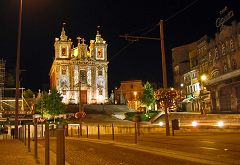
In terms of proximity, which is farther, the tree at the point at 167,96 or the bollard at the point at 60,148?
the tree at the point at 167,96

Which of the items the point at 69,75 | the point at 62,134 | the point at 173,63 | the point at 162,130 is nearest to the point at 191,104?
the point at 173,63

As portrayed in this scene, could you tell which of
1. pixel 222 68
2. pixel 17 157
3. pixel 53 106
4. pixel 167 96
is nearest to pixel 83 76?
pixel 53 106

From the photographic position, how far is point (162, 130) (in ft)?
89.8

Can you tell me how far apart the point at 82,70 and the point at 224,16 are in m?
44.0

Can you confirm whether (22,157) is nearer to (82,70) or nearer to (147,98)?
(147,98)

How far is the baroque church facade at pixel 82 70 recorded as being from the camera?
3248 inches

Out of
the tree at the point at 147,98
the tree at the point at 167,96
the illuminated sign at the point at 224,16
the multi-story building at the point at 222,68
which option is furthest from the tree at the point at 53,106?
the tree at the point at 167,96

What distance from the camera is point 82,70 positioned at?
85.6 metres

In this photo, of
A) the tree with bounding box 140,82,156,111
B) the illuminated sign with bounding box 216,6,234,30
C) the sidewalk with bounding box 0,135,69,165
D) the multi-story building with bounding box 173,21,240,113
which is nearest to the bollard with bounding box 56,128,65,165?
the sidewalk with bounding box 0,135,69,165

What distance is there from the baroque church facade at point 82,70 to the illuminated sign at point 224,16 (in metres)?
39.4

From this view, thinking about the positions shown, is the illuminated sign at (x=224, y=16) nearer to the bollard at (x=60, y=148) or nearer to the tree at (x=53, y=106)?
the tree at (x=53, y=106)

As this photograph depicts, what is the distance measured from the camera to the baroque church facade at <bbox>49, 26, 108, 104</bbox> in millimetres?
82500

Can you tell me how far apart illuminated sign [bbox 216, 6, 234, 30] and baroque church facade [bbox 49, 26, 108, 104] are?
39.4 m

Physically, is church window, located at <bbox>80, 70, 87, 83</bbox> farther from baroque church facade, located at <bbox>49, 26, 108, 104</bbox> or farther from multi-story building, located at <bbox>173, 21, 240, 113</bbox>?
multi-story building, located at <bbox>173, 21, 240, 113</bbox>
